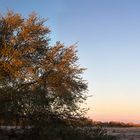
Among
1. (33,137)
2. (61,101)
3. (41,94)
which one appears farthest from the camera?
(61,101)

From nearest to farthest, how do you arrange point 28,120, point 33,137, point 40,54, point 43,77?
point 33,137
point 28,120
point 43,77
point 40,54

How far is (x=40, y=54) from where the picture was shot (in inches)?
1484

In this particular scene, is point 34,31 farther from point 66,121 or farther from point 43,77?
point 66,121

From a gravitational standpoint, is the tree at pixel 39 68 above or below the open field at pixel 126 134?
above

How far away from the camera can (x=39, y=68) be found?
119ft

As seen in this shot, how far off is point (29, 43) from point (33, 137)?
12769mm

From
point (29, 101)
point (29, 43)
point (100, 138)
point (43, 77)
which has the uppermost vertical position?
point (29, 43)

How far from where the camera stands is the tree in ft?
102

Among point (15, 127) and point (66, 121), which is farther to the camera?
point (66, 121)

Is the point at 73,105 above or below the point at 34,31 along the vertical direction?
below

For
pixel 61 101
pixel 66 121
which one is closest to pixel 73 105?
pixel 61 101

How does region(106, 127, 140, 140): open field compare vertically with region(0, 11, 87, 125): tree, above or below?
below

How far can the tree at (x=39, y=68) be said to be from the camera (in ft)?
102

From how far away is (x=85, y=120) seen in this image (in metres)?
30.7
